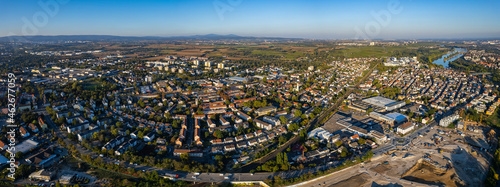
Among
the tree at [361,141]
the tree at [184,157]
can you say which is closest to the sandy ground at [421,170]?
the tree at [361,141]

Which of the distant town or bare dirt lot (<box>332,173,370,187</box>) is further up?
the distant town

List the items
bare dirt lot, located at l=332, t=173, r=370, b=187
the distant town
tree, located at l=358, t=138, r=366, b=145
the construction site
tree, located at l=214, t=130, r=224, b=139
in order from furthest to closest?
tree, located at l=214, t=130, r=224, b=139
tree, located at l=358, t=138, r=366, b=145
the distant town
the construction site
bare dirt lot, located at l=332, t=173, r=370, b=187

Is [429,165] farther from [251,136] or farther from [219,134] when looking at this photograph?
[219,134]

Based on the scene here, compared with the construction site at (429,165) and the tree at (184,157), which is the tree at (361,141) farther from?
the tree at (184,157)

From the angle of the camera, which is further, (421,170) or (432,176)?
(421,170)

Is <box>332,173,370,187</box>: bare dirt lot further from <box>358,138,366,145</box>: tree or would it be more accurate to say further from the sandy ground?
<box>358,138,366,145</box>: tree

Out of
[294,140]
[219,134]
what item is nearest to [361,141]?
[294,140]

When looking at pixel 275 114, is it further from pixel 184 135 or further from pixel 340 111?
pixel 184 135

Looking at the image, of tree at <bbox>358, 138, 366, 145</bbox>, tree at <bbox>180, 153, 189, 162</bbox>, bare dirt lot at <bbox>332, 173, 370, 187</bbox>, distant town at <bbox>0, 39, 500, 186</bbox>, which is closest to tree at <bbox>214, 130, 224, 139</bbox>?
distant town at <bbox>0, 39, 500, 186</bbox>

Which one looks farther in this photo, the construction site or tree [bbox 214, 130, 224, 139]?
tree [bbox 214, 130, 224, 139]

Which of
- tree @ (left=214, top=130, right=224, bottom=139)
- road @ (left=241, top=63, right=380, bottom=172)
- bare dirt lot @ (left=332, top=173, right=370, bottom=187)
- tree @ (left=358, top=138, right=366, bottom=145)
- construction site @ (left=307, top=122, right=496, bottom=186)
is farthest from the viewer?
tree @ (left=214, top=130, right=224, bottom=139)

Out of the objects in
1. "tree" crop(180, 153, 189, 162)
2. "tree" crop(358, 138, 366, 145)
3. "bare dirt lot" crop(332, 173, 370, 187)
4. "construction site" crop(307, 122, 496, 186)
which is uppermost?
"tree" crop(358, 138, 366, 145)
